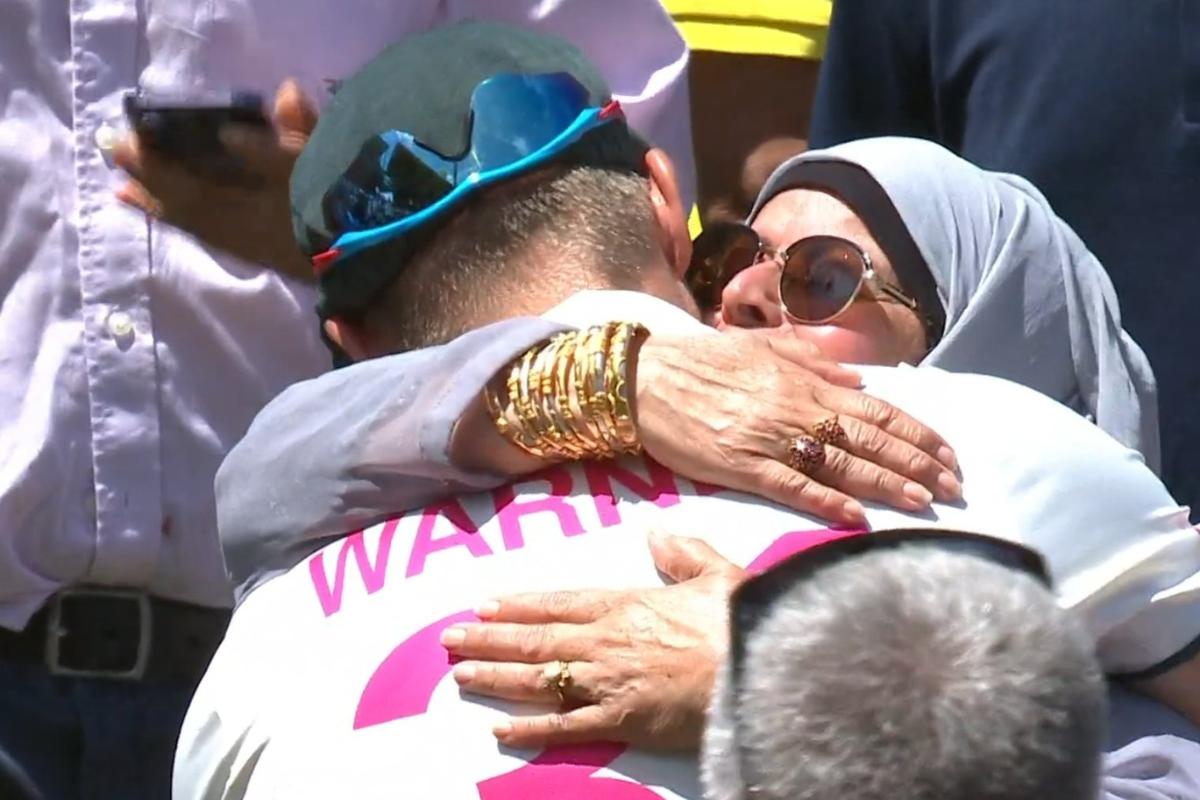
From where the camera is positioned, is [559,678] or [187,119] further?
[187,119]

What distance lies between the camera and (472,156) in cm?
173

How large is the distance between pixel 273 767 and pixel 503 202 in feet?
1.76

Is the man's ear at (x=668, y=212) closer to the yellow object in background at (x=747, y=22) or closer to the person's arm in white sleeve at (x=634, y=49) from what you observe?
the person's arm in white sleeve at (x=634, y=49)

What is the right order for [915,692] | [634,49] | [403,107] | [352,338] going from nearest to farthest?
[915,692] → [403,107] → [352,338] → [634,49]

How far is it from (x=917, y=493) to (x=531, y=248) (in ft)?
1.38

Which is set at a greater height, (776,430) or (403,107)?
(403,107)

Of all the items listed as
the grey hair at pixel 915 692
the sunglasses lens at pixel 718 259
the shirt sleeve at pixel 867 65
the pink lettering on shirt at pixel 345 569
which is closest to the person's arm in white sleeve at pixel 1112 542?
the grey hair at pixel 915 692

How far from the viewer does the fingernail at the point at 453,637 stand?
1.50 m

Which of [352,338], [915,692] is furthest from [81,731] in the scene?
[915,692]

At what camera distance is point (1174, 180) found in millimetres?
2639

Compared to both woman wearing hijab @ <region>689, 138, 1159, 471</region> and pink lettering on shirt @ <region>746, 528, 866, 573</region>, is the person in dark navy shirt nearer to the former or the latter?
woman wearing hijab @ <region>689, 138, 1159, 471</region>

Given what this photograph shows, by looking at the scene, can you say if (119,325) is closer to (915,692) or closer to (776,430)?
(776,430)

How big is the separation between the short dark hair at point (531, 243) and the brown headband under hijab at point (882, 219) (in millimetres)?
467

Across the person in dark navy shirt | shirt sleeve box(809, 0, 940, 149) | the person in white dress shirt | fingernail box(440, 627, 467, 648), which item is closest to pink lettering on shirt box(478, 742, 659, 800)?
fingernail box(440, 627, 467, 648)
